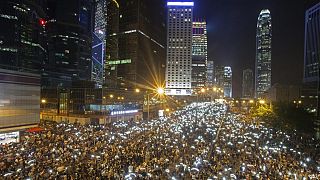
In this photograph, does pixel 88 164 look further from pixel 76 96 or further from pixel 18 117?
pixel 76 96

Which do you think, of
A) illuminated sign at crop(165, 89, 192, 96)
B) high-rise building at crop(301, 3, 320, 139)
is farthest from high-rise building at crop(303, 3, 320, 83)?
illuminated sign at crop(165, 89, 192, 96)

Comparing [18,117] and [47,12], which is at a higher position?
[47,12]

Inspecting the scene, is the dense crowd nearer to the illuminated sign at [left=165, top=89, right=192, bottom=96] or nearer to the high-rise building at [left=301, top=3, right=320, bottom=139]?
the high-rise building at [left=301, top=3, right=320, bottom=139]

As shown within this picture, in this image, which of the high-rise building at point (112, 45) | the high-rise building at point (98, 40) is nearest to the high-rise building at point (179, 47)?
the high-rise building at point (98, 40)

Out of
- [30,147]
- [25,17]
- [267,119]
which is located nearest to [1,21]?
[25,17]

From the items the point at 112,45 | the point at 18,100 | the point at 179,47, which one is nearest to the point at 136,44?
the point at 112,45

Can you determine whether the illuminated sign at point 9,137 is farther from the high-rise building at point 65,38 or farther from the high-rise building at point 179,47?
the high-rise building at point 179,47

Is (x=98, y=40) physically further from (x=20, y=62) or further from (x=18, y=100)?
(x=18, y=100)

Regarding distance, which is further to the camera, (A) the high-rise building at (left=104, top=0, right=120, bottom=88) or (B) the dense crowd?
(A) the high-rise building at (left=104, top=0, right=120, bottom=88)
